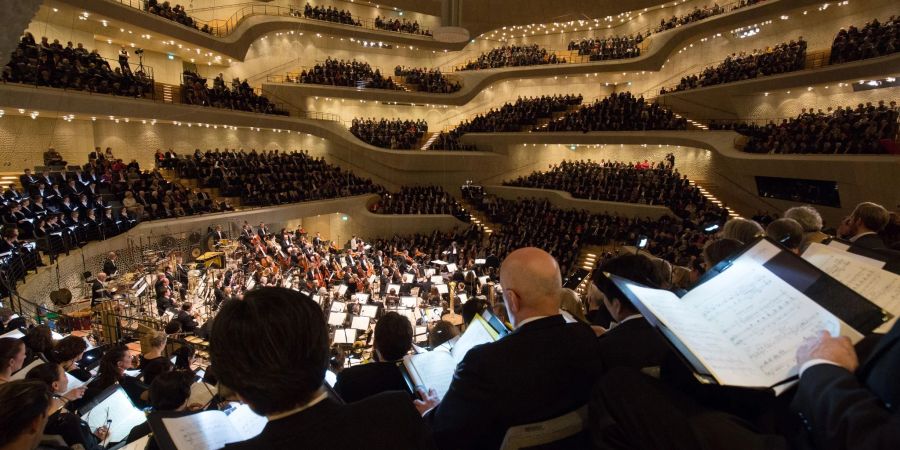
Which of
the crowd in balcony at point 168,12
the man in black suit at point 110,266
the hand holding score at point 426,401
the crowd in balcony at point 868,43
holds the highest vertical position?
the crowd in balcony at point 168,12

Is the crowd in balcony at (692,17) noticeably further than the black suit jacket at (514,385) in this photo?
Yes

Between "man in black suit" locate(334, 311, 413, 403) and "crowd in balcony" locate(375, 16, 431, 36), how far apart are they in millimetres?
29315

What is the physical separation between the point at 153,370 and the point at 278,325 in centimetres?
371

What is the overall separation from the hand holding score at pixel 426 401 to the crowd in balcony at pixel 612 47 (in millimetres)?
27809

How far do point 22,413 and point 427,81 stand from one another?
29.1m

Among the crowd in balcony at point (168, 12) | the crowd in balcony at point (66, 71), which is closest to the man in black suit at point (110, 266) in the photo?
the crowd in balcony at point (66, 71)

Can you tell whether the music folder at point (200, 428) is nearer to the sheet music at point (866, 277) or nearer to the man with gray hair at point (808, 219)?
the sheet music at point (866, 277)

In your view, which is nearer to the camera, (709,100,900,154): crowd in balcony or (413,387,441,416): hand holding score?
(413,387,441,416): hand holding score

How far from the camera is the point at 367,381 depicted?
8.90 feet

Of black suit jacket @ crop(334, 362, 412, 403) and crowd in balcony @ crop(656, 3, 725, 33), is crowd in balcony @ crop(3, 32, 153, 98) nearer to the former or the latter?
black suit jacket @ crop(334, 362, 412, 403)

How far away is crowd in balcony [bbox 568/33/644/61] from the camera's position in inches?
1040

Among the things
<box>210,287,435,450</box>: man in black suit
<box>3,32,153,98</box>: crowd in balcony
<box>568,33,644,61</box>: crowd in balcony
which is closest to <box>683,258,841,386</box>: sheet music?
<box>210,287,435,450</box>: man in black suit

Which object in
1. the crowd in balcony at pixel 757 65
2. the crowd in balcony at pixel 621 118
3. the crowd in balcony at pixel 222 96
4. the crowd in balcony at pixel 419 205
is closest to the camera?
the crowd in balcony at pixel 757 65

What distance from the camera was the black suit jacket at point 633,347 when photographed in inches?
77.0
